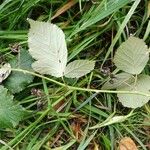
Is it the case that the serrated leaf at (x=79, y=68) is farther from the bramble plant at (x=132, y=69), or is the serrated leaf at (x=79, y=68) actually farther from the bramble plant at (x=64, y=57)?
the bramble plant at (x=132, y=69)

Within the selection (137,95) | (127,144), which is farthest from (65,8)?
(127,144)

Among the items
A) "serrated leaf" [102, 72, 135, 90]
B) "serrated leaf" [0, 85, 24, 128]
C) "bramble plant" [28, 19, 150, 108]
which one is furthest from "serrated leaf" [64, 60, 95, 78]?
"serrated leaf" [0, 85, 24, 128]

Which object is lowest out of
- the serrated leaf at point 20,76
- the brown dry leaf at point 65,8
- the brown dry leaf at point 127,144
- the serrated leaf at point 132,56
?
the brown dry leaf at point 127,144

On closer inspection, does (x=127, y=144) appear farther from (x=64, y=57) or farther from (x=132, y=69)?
(x=64, y=57)

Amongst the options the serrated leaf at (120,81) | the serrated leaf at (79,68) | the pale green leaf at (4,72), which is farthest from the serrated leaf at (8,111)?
the serrated leaf at (120,81)

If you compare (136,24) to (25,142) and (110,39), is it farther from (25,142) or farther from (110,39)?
(25,142)

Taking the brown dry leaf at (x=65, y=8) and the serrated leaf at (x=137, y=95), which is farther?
the brown dry leaf at (x=65, y=8)

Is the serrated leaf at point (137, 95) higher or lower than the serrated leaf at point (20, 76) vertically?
lower

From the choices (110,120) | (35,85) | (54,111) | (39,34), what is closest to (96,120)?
(110,120)
